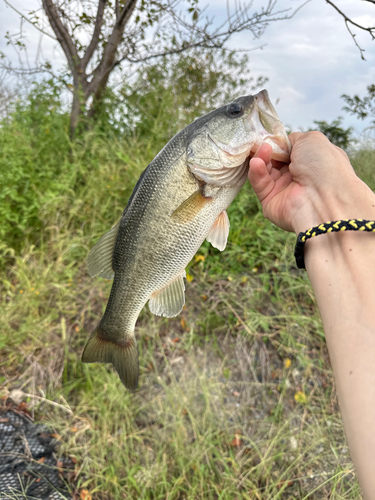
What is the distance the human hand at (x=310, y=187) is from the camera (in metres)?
1.32

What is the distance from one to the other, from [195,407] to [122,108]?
14.1ft

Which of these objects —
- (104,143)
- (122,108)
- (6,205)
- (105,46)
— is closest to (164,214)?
(6,205)

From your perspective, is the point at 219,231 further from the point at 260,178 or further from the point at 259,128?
the point at 259,128

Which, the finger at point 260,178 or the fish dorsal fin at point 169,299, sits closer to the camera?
the finger at point 260,178

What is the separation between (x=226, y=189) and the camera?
1.40m

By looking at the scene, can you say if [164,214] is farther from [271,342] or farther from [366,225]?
[271,342]

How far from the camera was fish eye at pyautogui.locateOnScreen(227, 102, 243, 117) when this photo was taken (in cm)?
135

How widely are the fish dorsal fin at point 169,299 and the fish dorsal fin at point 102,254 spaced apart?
26 centimetres

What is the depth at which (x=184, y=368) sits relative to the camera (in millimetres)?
2979

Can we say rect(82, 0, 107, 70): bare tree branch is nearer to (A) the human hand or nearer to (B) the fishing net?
(A) the human hand

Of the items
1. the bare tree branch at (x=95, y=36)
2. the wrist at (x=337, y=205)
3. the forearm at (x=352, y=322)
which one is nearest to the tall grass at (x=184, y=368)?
the forearm at (x=352, y=322)

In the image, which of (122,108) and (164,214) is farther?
(122,108)

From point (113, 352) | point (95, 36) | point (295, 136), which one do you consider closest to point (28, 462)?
point (113, 352)

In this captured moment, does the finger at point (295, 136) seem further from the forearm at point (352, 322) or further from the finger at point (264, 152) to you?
the forearm at point (352, 322)
